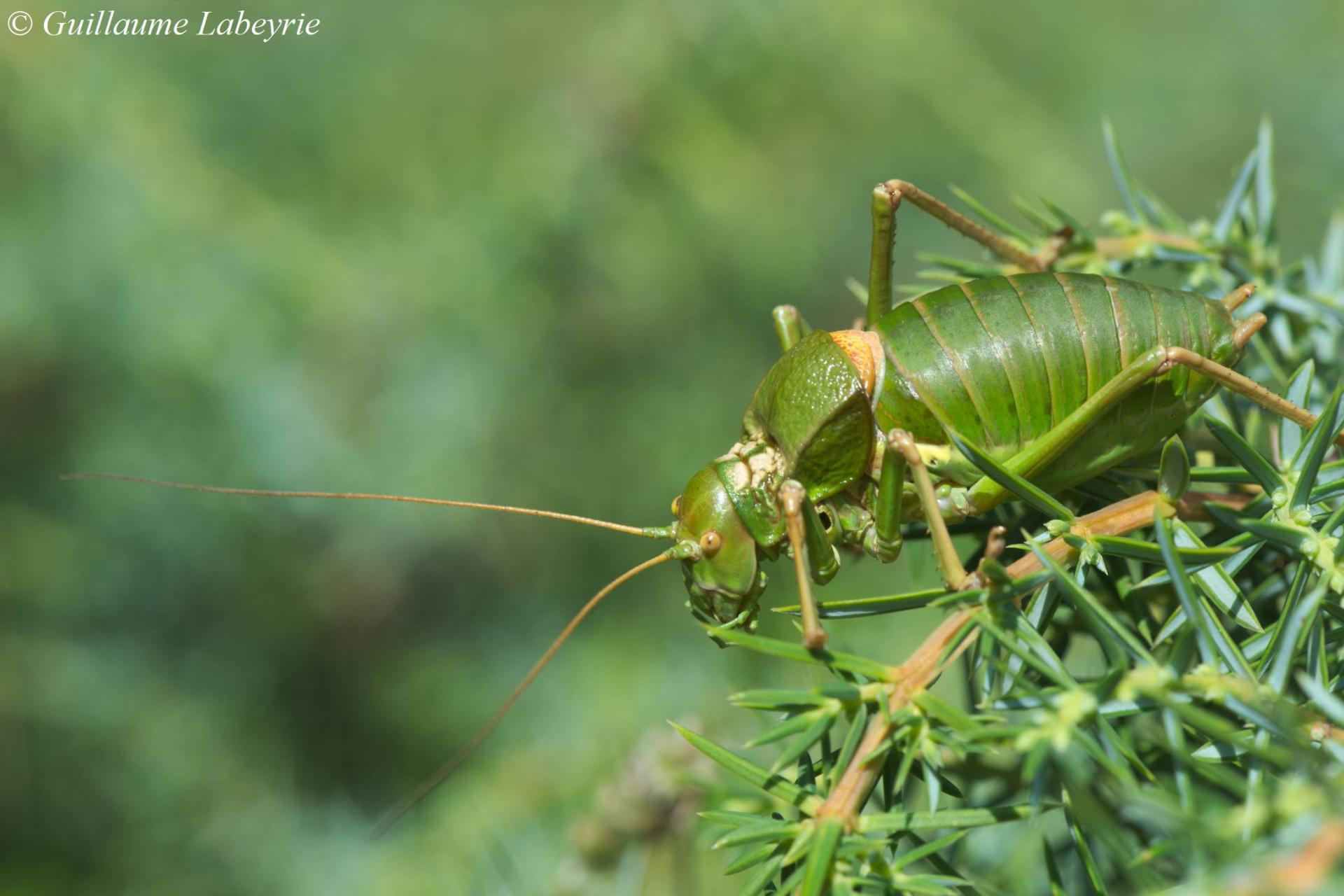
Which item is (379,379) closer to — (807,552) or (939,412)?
(807,552)

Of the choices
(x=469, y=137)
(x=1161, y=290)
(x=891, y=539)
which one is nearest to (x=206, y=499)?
(x=469, y=137)

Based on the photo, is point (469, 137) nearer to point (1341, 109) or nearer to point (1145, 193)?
point (1145, 193)

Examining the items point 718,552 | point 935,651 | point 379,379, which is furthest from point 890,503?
point 379,379
